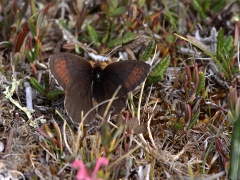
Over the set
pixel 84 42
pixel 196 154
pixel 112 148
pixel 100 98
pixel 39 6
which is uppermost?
pixel 39 6

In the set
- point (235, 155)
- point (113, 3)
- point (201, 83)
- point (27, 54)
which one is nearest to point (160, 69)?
point (201, 83)

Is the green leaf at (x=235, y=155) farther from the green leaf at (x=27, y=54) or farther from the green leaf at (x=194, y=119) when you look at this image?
the green leaf at (x=27, y=54)

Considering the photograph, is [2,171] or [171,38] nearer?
[2,171]

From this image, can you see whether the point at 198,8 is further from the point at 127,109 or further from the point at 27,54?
the point at 27,54

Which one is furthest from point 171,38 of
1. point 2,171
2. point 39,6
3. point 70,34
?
point 2,171

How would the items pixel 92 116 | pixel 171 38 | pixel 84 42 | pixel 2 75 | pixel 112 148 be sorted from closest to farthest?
pixel 112 148, pixel 92 116, pixel 2 75, pixel 171 38, pixel 84 42

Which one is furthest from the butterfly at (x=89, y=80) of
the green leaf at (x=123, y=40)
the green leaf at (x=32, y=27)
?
the green leaf at (x=32, y=27)

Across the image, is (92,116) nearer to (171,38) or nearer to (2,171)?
(2,171)
